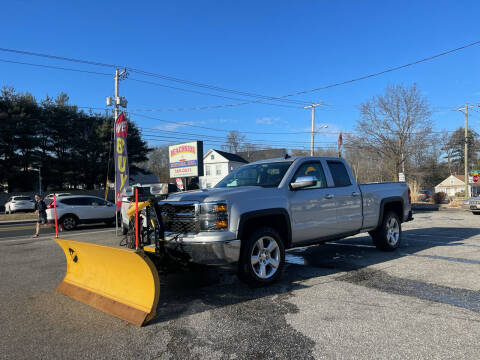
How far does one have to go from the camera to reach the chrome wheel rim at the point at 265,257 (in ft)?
16.2

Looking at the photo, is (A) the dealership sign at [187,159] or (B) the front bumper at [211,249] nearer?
(B) the front bumper at [211,249]

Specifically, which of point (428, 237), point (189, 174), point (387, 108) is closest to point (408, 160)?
point (387, 108)

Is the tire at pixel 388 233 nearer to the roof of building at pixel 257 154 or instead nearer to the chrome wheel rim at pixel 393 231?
the chrome wheel rim at pixel 393 231

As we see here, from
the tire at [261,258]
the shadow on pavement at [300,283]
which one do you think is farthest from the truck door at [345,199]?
the tire at [261,258]

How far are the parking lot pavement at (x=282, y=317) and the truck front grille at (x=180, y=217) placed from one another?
0.77m

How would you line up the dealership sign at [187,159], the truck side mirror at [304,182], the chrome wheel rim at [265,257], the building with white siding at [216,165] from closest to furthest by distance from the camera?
the chrome wheel rim at [265,257] < the truck side mirror at [304,182] < the dealership sign at [187,159] < the building with white siding at [216,165]

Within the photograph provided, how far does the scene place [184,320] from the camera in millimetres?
3994

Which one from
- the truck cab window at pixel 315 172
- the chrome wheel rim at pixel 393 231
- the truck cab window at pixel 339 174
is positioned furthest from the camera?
the chrome wheel rim at pixel 393 231

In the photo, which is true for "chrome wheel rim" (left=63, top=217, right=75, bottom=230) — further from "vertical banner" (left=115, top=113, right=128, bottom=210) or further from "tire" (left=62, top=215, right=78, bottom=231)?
"vertical banner" (left=115, top=113, right=128, bottom=210)

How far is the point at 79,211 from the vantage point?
16.4 metres

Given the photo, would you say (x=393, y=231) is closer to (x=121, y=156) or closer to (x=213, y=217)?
(x=213, y=217)

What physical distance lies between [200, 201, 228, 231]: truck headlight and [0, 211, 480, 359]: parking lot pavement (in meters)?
0.60

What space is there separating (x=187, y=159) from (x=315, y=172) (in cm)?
2762

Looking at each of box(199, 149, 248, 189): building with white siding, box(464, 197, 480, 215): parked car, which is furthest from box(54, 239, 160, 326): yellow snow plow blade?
box(199, 149, 248, 189): building with white siding
